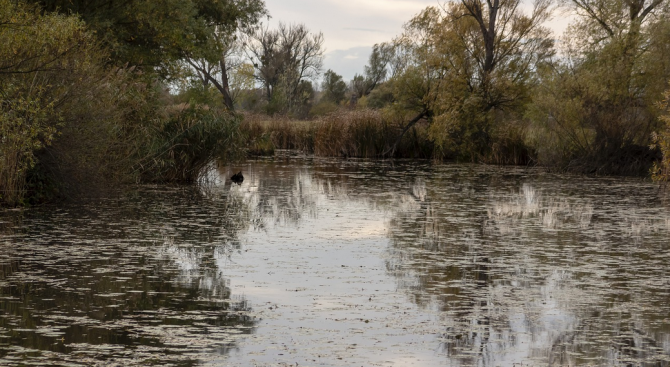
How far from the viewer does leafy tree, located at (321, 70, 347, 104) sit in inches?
2768

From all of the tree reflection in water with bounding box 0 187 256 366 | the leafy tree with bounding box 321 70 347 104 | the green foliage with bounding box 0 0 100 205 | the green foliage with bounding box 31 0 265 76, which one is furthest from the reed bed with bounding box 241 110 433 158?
the leafy tree with bounding box 321 70 347 104

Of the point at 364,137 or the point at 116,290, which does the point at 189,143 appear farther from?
the point at 364,137

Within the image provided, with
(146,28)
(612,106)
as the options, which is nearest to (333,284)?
(146,28)

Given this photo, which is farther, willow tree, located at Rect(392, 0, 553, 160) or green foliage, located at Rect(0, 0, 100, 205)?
willow tree, located at Rect(392, 0, 553, 160)

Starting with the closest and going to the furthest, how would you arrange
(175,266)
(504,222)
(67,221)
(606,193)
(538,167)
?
(175,266)
(67,221)
(504,222)
(606,193)
(538,167)

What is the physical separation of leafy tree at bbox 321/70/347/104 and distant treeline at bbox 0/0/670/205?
32896mm

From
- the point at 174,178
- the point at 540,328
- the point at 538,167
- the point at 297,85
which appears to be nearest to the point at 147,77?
the point at 174,178

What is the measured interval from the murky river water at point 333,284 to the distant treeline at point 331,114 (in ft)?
4.32

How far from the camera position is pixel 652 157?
77.1 ft

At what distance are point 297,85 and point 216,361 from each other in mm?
57590

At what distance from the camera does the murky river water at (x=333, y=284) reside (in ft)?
16.9

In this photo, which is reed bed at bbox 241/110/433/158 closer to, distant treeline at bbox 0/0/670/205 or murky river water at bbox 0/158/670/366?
distant treeline at bbox 0/0/670/205

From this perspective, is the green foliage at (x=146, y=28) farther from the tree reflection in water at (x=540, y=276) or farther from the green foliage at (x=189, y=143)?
the tree reflection in water at (x=540, y=276)

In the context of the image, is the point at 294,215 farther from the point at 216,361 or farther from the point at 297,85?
the point at 297,85
